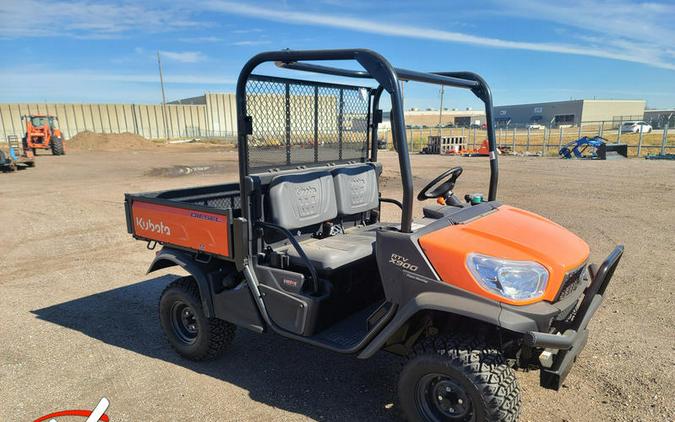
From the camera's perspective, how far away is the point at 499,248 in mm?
2645

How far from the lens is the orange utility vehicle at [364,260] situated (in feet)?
8.25

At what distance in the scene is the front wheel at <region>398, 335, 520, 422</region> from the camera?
245 cm

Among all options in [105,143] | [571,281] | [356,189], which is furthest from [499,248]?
[105,143]

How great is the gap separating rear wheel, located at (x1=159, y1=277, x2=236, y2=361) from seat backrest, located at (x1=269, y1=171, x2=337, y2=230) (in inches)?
38.3

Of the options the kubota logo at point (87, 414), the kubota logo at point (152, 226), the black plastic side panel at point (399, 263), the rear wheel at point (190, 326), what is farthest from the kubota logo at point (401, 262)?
the kubota logo at point (87, 414)

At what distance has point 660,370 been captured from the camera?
349 cm

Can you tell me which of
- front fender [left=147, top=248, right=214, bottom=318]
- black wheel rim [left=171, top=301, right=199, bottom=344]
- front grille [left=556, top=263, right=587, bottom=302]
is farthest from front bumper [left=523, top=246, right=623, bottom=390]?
black wheel rim [left=171, top=301, right=199, bottom=344]

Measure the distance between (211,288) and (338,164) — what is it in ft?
5.35

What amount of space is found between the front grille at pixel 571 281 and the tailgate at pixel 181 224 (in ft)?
7.07

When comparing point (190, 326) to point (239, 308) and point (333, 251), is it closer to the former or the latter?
point (239, 308)

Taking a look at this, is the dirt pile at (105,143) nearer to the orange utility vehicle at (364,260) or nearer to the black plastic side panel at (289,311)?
the orange utility vehicle at (364,260)

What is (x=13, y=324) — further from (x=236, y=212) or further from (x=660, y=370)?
(x=660, y=370)

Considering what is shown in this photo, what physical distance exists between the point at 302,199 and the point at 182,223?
94 cm

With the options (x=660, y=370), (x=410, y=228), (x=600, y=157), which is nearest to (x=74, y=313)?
(x=410, y=228)
